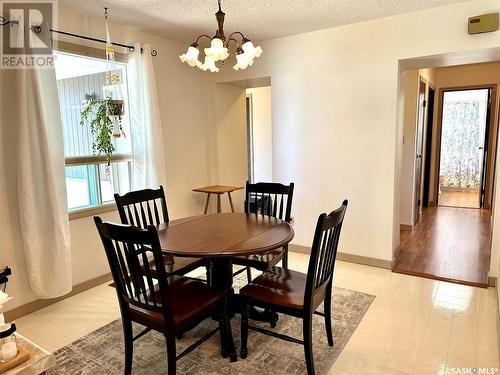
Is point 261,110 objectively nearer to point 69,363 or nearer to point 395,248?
point 395,248

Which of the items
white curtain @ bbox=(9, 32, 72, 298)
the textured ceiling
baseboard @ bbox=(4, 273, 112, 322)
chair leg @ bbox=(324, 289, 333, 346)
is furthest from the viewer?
the textured ceiling

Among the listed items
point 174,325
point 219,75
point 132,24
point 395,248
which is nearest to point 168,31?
point 132,24

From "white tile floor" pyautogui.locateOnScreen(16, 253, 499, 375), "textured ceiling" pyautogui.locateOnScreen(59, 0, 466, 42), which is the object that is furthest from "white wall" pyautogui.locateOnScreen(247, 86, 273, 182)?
"white tile floor" pyautogui.locateOnScreen(16, 253, 499, 375)

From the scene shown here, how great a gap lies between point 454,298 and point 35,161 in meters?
3.47

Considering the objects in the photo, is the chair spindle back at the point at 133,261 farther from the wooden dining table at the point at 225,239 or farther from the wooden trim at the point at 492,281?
the wooden trim at the point at 492,281

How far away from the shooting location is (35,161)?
264 cm

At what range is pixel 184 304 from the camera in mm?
1942

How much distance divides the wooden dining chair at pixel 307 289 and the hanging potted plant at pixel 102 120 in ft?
6.23

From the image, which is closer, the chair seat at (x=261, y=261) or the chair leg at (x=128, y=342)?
the chair leg at (x=128, y=342)

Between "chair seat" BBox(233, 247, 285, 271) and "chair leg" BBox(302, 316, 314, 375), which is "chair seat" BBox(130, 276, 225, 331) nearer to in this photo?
"chair seat" BBox(233, 247, 285, 271)

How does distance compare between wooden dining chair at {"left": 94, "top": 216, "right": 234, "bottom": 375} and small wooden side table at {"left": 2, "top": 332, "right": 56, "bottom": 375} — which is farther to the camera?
wooden dining chair at {"left": 94, "top": 216, "right": 234, "bottom": 375}

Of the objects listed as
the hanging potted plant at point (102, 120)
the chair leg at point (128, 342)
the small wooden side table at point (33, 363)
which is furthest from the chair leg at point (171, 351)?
the hanging potted plant at point (102, 120)

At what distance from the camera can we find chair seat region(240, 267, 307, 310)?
198 centimetres

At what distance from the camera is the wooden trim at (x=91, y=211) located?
3090mm
